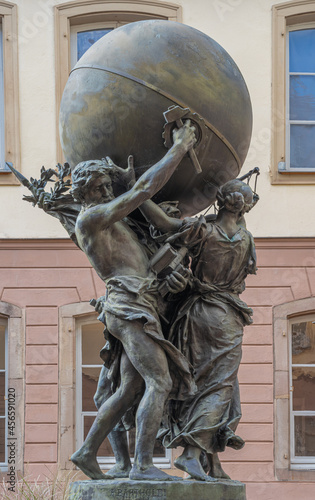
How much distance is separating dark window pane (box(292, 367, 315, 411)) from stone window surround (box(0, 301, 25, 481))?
3.31 m

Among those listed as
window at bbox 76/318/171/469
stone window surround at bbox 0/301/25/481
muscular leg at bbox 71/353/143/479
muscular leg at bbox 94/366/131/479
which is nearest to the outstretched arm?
muscular leg at bbox 71/353/143/479

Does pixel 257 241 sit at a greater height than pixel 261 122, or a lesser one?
lesser

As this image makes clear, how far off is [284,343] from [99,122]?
9287mm

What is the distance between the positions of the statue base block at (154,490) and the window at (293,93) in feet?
32.0

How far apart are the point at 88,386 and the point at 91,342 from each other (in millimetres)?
540

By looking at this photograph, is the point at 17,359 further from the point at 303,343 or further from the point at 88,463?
the point at 88,463

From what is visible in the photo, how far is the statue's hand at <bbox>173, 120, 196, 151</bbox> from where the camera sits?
684cm

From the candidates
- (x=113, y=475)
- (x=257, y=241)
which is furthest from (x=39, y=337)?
(x=113, y=475)

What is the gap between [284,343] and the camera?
52.2 ft

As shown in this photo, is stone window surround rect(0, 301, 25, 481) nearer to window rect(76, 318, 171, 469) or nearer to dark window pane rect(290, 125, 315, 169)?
window rect(76, 318, 171, 469)

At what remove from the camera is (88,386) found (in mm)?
15969

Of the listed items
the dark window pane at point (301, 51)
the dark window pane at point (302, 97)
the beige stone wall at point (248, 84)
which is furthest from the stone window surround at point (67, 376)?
the dark window pane at point (301, 51)

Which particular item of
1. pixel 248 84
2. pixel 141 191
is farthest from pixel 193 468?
pixel 248 84

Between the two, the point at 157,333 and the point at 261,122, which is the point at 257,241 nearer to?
the point at 261,122
